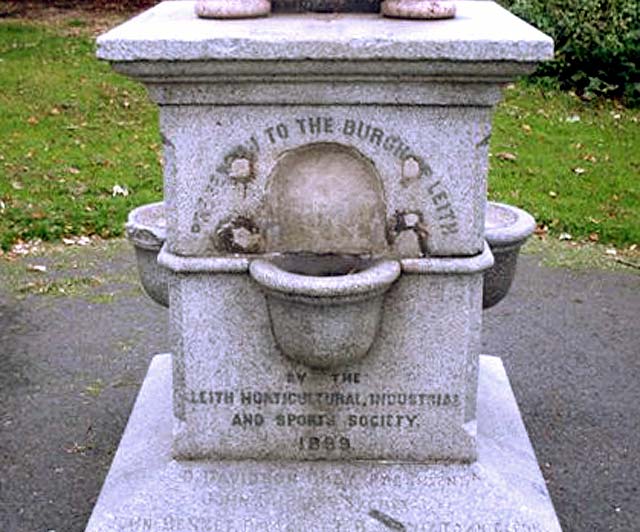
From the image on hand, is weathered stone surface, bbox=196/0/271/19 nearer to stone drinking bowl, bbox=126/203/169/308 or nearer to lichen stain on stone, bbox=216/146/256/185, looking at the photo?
lichen stain on stone, bbox=216/146/256/185

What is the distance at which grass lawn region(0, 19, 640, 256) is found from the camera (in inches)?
284

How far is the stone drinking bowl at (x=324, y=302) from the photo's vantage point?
10.3 feet

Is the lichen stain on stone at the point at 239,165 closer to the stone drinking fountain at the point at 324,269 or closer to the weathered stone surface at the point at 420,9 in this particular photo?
the stone drinking fountain at the point at 324,269

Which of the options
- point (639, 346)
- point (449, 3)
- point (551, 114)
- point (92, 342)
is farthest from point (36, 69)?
point (449, 3)

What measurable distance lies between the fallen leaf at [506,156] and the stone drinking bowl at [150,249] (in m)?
4.75

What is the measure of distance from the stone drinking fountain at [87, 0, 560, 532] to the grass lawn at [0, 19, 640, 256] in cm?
363

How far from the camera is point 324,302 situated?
10.3ft

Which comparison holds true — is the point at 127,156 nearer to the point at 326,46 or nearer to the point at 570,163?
the point at 570,163

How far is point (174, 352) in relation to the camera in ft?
11.5

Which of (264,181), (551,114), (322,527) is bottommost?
(551,114)

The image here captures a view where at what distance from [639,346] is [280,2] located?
275cm

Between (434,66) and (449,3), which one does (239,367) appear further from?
(449,3)

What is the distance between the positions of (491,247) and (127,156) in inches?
203

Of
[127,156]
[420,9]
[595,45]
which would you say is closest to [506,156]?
[595,45]
